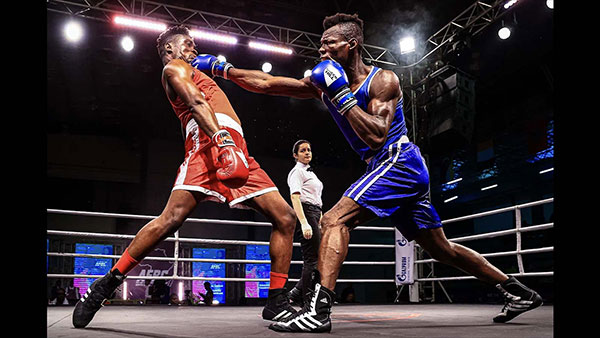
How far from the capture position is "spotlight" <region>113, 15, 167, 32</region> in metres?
6.69

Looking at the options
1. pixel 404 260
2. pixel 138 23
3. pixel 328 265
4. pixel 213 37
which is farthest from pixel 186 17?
pixel 328 265

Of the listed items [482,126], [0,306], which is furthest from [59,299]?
[482,126]

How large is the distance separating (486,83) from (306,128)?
3999 mm

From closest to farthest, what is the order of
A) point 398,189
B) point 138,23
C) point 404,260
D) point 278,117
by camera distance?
1. point 398,189
2. point 404,260
3. point 138,23
4. point 278,117

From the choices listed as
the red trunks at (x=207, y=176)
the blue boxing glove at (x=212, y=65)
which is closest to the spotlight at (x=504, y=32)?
the blue boxing glove at (x=212, y=65)

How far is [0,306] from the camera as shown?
811mm

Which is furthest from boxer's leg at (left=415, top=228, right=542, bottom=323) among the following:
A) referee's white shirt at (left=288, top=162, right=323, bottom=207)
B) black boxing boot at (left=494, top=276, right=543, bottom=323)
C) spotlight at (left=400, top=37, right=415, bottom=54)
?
spotlight at (left=400, top=37, right=415, bottom=54)

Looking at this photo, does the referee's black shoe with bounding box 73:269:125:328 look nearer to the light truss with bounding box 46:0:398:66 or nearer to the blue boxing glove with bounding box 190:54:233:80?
the blue boxing glove with bounding box 190:54:233:80

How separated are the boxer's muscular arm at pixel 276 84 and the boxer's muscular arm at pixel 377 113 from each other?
1.37 ft

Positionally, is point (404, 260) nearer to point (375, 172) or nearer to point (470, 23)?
point (470, 23)

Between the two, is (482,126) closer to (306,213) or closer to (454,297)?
(454,297)

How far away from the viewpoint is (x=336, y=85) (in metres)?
1.99

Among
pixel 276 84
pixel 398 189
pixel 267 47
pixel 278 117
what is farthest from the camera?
pixel 278 117

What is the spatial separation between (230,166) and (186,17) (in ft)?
18.9
